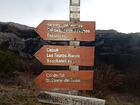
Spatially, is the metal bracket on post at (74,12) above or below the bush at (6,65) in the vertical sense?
above

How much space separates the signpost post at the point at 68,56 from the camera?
26.1 ft

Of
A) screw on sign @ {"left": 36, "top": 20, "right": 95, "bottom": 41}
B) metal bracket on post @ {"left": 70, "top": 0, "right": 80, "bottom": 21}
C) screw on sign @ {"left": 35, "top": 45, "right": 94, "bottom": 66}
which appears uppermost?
metal bracket on post @ {"left": 70, "top": 0, "right": 80, "bottom": 21}

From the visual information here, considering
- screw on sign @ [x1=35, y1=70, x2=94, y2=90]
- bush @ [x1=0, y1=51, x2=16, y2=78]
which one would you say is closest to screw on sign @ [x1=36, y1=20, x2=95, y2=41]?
screw on sign @ [x1=35, y1=70, x2=94, y2=90]

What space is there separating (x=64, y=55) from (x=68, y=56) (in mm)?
82

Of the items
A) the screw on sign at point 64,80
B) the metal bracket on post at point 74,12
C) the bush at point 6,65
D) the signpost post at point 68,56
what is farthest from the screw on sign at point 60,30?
the bush at point 6,65

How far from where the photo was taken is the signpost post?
26.1ft

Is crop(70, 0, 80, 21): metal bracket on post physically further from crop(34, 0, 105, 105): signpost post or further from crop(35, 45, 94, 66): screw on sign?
crop(35, 45, 94, 66): screw on sign

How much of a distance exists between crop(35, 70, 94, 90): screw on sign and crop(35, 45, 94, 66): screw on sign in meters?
0.19

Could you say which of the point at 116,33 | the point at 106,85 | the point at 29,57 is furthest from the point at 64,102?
the point at 116,33

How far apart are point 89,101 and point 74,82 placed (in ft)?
1.56

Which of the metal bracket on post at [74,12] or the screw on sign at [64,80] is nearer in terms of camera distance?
the screw on sign at [64,80]

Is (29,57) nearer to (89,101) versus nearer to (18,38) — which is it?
(18,38)

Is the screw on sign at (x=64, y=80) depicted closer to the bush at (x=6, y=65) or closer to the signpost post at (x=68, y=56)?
the signpost post at (x=68, y=56)

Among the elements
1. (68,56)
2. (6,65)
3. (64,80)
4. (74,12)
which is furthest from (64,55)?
(6,65)
